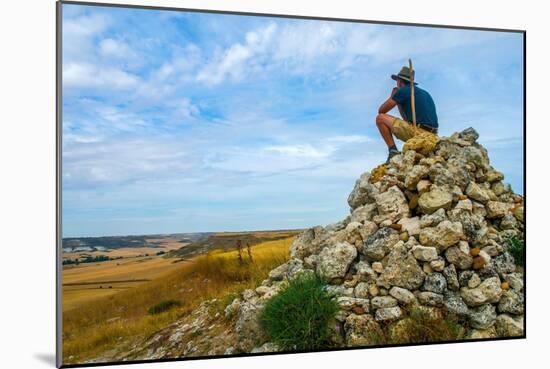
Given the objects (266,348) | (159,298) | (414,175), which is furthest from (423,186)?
(159,298)

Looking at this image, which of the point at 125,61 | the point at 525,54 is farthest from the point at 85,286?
the point at 525,54

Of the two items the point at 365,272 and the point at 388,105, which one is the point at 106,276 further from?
the point at 388,105

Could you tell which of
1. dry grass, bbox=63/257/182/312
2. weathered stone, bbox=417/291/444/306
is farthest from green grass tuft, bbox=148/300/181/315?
weathered stone, bbox=417/291/444/306

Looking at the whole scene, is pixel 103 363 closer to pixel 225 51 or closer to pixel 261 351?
pixel 261 351

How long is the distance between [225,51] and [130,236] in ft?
5.38

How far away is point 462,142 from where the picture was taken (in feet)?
19.8

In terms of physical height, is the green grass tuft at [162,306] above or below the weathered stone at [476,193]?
below

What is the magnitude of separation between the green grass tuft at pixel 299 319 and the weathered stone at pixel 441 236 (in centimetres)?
94

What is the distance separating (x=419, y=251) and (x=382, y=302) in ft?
1.73

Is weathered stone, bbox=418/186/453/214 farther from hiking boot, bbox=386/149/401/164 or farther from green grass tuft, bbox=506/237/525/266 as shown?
green grass tuft, bbox=506/237/525/266

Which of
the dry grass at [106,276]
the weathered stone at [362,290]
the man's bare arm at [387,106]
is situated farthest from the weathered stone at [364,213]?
the dry grass at [106,276]

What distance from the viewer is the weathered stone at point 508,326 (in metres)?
5.88

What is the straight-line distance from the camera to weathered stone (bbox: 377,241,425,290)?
561cm

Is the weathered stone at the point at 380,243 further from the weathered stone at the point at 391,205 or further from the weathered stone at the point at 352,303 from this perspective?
the weathered stone at the point at 352,303
